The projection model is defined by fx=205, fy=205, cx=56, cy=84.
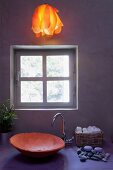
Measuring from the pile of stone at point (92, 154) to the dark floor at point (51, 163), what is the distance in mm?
29

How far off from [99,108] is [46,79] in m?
0.58

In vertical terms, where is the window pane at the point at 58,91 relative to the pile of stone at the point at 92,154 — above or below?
above

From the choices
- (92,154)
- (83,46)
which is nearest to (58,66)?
(83,46)

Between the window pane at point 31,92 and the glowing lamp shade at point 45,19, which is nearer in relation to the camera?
the glowing lamp shade at point 45,19

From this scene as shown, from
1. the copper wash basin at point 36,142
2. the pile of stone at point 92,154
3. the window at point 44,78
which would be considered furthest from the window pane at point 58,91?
the pile of stone at point 92,154

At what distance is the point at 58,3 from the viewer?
74.3 inches

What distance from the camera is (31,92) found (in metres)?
2.05

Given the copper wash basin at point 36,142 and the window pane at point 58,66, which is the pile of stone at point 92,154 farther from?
the window pane at point 58,66

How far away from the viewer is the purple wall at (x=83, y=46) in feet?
6.14

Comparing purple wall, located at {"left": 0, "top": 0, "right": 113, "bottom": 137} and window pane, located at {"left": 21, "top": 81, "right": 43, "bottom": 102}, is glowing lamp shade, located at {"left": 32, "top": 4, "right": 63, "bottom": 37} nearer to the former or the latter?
purple wall, located at {"left": 0, "top": 0, "right": 113, "bottom": 137}

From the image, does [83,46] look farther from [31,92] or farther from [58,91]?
[31,92]

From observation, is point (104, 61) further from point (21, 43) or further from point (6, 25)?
point (6, 25)

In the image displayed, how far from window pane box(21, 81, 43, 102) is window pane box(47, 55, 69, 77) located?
0.59 feet

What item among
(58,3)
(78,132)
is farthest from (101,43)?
(78,132)
